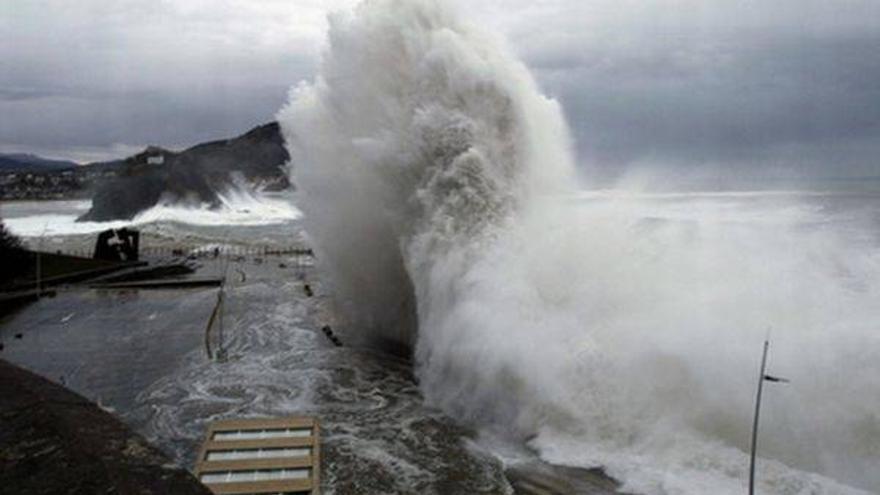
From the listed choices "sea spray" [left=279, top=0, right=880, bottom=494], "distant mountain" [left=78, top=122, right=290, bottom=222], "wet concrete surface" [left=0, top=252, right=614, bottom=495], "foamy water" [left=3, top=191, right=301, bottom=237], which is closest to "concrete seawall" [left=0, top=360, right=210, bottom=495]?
"wet concrete surface" [left=0, top=252, right=614, bottom=495]

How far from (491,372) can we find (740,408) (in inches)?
191

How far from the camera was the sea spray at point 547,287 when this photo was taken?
546 inches

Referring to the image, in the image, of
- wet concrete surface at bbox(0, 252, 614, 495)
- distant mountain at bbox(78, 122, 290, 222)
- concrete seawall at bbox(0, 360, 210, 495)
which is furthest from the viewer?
distant mountain at bbox(78, 122, 290, 222)

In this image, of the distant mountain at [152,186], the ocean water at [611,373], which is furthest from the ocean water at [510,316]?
the distant mountain at [152,186]

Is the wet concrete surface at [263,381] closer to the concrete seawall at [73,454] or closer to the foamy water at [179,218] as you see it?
the concrete seawall at [73,454]

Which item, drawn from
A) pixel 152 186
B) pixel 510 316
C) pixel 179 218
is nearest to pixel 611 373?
pixel 510 316

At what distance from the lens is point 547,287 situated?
18016mm

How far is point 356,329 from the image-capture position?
26.6 metres

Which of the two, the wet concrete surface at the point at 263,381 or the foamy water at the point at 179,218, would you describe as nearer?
A: the wet concrete surface at the point at 263,381

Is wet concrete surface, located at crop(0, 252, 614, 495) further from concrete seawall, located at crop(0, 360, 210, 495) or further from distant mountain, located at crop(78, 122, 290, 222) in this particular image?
distant mountain, located at crop(78, 122, 290, 222)

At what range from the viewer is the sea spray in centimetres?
1386

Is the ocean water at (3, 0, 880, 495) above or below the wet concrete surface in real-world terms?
above

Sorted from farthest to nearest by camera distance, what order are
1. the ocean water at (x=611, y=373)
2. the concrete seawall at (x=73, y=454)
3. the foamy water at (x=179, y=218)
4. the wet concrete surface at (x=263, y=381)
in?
the foamy water at (x=179, y=218) < the ocean water at (x=611, y=373) < the wet concrete surface at (x=263, y=381) < the concrete seawall at (x=73, y=454)

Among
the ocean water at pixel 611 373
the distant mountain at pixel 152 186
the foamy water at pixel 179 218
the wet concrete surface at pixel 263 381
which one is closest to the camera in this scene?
the wet concrete surface at pixel 263 381
